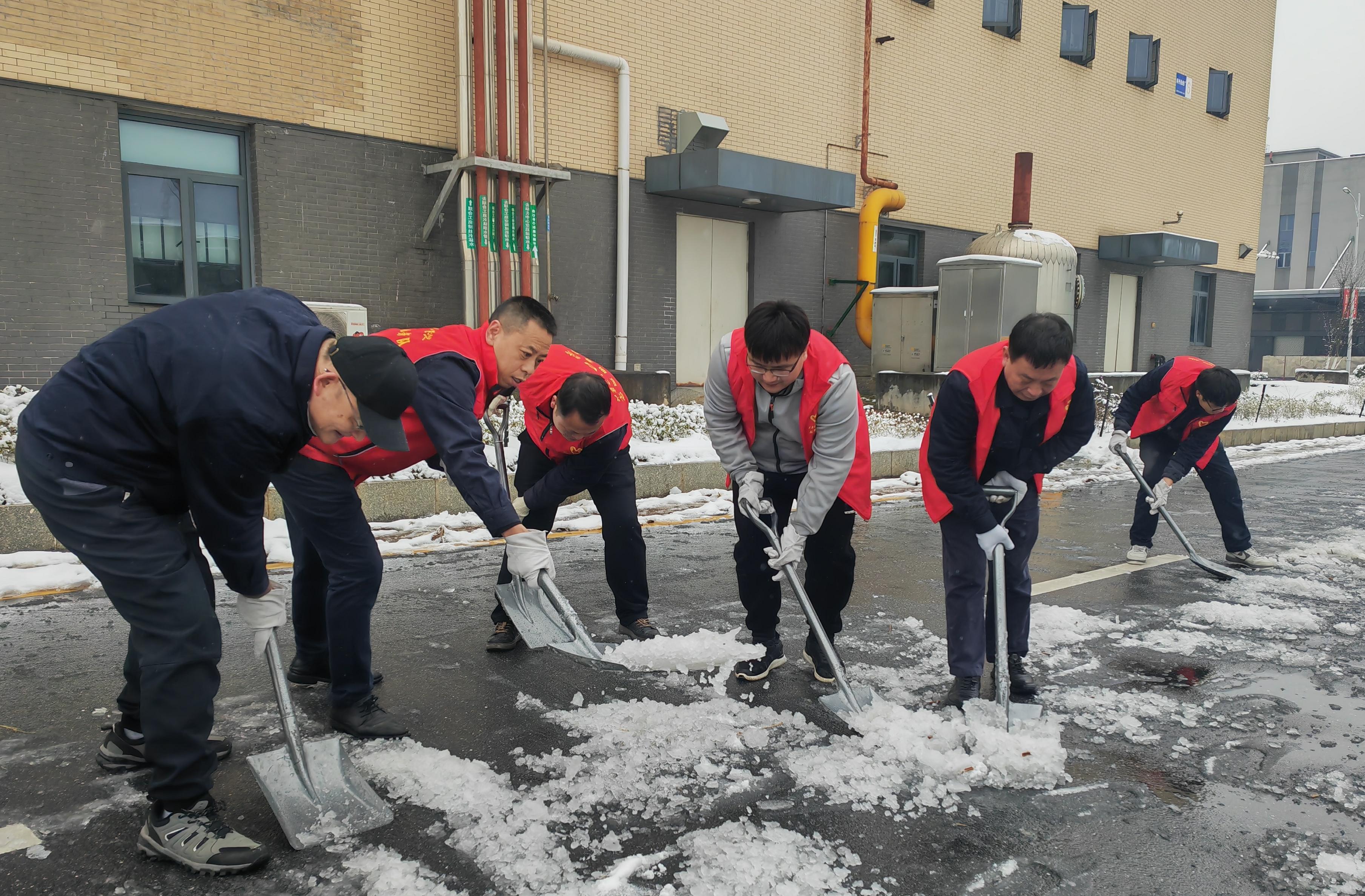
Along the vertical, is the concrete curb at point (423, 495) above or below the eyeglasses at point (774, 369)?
below

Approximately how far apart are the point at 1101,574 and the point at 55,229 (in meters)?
9.76

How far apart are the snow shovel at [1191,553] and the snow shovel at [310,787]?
4.84 m

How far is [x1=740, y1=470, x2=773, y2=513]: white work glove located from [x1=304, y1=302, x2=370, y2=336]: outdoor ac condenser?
20.9ft

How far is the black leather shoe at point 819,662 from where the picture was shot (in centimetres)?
391

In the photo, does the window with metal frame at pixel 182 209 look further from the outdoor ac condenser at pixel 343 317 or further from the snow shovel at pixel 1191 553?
the snow shovel at pixel 1191 553

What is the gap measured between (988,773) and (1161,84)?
79.4 ft

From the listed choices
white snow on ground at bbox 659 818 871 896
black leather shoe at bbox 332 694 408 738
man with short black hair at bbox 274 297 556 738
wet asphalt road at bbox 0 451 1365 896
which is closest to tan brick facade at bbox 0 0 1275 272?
wet asphalt road at bbox 0 451 1365 896

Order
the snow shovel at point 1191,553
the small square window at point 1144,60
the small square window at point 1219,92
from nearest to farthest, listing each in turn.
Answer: the snow shovel at point 1191,553, the small square window at point 1144,60, the small square window at point 1219,92

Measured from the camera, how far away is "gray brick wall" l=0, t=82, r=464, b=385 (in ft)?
29.0

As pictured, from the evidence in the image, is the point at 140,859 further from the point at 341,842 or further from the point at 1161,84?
the point at 1161,84

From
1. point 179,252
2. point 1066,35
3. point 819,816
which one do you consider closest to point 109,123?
point 179,252

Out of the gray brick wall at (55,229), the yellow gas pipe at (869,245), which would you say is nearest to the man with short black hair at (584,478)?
the gray brick wall at (55,229)

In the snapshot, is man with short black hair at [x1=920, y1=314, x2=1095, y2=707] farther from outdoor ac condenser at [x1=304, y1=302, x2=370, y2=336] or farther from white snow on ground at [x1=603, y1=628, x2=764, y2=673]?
outdoor ac condenser at [x1=304, y1=302, x2=370, y2=336]

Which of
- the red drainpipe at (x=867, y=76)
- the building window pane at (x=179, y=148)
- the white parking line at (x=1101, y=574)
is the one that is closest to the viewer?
the white parking line at (x=1101, y=574)
